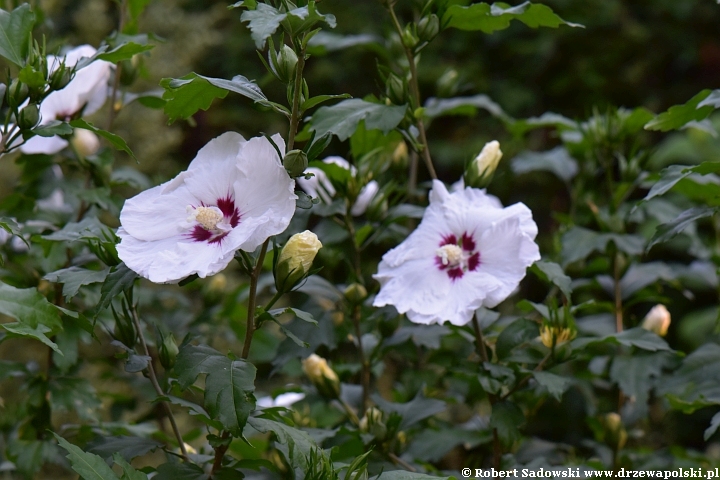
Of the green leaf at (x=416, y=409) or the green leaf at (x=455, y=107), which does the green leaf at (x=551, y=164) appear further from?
the green leaf at (x=416, y=409)

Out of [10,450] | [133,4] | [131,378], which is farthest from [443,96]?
[10,450]

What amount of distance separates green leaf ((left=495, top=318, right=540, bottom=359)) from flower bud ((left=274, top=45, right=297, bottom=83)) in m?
0.49

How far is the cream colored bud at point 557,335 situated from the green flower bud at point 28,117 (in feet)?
2.45

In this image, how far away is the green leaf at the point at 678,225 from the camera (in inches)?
41.5

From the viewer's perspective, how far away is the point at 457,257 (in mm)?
1106

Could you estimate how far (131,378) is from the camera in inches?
58.4

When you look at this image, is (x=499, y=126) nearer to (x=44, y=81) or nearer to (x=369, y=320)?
(x=369, y=320)

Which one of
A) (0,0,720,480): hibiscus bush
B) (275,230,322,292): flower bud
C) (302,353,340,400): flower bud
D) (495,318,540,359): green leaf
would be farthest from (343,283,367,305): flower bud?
(275,230,322,292): flower bud

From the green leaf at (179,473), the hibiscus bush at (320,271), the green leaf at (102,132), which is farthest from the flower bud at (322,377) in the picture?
the green leaf at (102,132)

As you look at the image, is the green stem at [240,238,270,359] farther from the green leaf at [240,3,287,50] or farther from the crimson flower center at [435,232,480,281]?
the crimson flower center at [435,232,480,281]

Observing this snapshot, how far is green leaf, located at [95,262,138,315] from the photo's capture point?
2.83 feet

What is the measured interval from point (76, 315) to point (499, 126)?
325 cm

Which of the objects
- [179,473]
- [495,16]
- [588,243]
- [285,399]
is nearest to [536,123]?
[588,243]

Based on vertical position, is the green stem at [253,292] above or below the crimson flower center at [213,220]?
below
